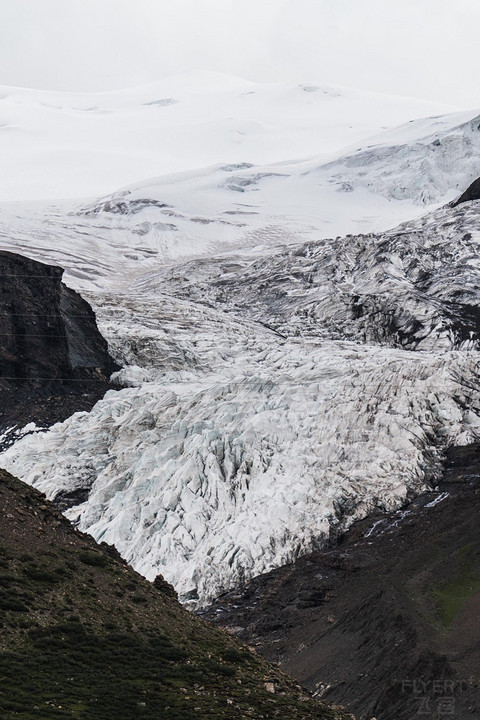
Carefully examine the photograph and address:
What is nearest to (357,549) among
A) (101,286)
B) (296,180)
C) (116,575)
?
(116,575)

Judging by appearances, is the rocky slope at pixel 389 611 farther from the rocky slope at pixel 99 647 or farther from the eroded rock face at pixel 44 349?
the eroded rock face at pixel 44 349

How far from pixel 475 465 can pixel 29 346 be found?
3578cm

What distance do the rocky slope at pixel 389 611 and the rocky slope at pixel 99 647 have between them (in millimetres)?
6706

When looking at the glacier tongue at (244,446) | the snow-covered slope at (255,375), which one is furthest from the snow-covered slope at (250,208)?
the glacier tongue at (244,446)

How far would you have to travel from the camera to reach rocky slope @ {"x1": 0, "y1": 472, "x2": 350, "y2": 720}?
19.0 m

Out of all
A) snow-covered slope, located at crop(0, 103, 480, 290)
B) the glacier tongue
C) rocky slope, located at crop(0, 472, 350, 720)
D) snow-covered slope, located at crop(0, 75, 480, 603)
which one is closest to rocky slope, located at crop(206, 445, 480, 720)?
the glacier tongue

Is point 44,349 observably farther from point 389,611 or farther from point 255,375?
point 389,611

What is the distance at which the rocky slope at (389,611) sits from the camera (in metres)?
29.3

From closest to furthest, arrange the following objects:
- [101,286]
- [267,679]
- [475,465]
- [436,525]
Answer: [267,679] → [436,525] → [475,465] → [101,286]

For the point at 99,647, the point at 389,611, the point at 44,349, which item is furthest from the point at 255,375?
the point at 99,647

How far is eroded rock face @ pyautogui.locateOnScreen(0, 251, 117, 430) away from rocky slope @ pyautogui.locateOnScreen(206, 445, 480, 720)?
25.0 metres

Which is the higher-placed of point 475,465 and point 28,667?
point 28,667

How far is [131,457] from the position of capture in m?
54.4

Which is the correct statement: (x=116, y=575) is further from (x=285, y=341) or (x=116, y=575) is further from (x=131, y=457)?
(x=285, y=341)
